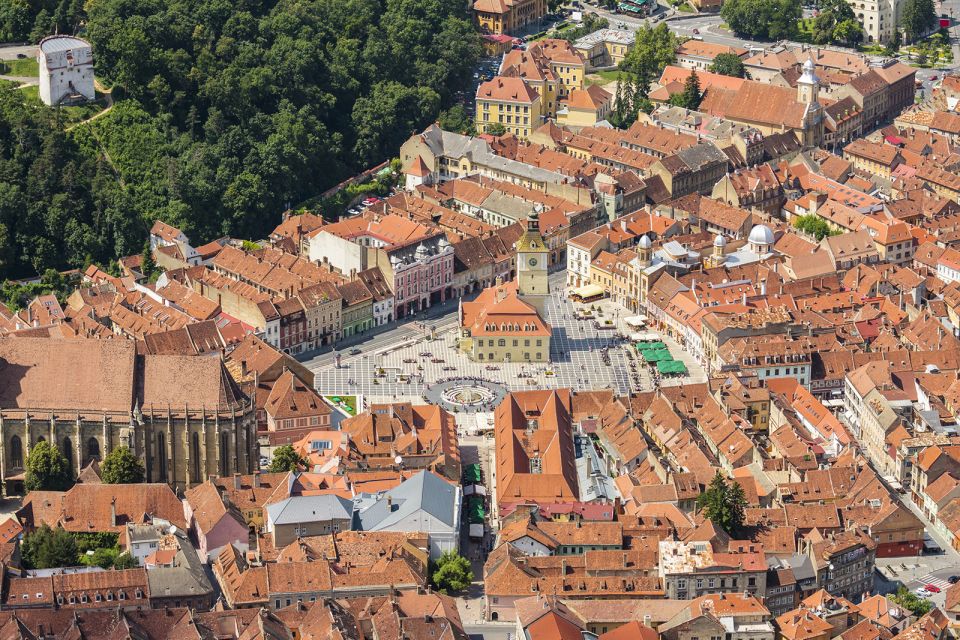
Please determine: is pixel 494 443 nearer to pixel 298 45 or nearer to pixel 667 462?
pixel 667 462

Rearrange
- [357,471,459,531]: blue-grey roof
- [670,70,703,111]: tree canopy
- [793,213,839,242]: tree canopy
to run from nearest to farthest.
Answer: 1. [357,471,459,531]: blue-grey roof
2. [793,213,839,242]: tree canopy
3. [670,70,703,111]: tree canopy

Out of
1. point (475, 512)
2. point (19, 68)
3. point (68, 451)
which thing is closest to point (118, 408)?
point (68, 451)

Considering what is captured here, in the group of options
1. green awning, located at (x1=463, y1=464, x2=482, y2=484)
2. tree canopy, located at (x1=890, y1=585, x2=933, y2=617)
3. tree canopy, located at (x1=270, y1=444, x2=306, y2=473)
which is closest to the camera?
tree canopy, located at (x1=890, y1=585, x2=933, y2=617)

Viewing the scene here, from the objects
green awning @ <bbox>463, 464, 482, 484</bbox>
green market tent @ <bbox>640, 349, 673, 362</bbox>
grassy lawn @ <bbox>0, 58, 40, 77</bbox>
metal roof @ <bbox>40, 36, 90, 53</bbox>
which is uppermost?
metal roof @ <bbox>40, 36, 90, 53</bbox>

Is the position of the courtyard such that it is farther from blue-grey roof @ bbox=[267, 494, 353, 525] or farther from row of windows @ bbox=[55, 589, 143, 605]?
row of windows @ bbox=[55, 589, 143, 605]

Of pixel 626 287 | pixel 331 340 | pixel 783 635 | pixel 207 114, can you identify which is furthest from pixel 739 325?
pixel 207 114

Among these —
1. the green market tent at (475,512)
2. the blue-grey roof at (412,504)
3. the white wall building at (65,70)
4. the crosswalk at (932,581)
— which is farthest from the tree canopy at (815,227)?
the white wall building at (65,70)

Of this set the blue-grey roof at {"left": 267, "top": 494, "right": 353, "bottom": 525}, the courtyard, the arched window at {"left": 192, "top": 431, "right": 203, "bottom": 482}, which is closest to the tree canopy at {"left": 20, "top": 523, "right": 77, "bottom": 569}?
the arched window at {"left": 192, "top": 431, "right": 203, "bottom": 482}
